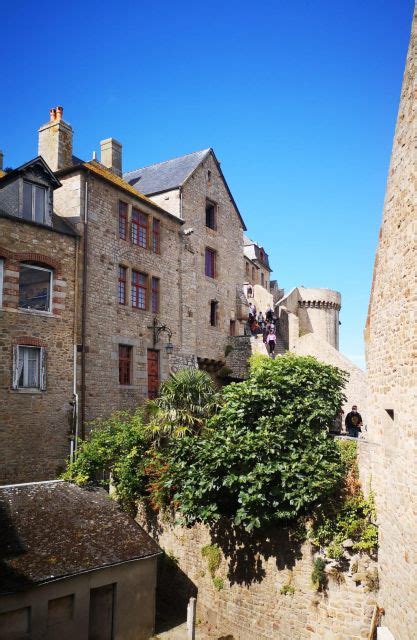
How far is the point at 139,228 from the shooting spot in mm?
21234

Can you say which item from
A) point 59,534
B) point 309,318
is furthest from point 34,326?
point 309,318

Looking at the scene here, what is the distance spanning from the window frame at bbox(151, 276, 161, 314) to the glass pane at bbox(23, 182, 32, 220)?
6037 mm

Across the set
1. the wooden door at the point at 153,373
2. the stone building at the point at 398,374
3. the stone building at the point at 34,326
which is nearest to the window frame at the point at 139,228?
the stone building at the point at 34,326

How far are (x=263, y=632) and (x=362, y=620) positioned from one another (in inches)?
111

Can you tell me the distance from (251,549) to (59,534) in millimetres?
4725

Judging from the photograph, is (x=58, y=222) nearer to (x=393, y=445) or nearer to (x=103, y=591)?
(x=103, y=591)

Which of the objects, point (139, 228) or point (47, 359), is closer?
point (47, 359)

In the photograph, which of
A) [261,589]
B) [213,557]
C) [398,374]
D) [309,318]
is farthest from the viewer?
[309,318]

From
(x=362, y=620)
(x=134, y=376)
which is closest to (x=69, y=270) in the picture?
(x=134, y=376)

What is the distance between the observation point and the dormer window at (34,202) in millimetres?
16875

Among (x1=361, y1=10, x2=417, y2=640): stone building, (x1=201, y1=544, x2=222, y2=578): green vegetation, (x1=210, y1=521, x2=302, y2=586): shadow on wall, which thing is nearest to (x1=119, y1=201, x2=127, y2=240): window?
(x1=210, y1=521, x2=302, y2=586): shadow on wall

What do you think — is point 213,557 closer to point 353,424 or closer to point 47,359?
point 353,424

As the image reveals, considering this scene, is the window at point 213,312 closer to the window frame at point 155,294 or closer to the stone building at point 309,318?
the window frame at point 155,294

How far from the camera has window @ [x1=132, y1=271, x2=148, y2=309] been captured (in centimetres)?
2050
